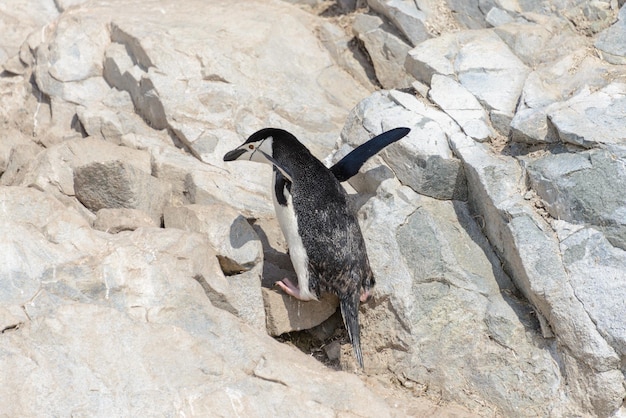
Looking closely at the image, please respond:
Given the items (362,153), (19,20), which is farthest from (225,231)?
(19,20)

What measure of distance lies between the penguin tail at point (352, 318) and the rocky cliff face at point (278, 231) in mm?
211

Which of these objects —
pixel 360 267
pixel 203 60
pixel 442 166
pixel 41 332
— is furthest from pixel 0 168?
pixel 442 166

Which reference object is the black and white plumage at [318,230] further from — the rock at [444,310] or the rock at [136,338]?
the rock at [136,338]

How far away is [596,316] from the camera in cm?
443

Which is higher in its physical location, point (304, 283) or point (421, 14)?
point (421, 14)

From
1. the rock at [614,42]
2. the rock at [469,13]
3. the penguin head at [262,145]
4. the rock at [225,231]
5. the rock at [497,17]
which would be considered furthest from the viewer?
the rock at [469,13]

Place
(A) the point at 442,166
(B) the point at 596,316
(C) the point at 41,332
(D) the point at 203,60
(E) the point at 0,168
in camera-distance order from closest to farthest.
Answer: (C) the point at 41,332
(B) the point at 596,316
(A) the point at 442,166
(E) the point at 0,168
(D) the point at 203,60

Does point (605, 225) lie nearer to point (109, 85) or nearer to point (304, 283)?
point (304, 283)

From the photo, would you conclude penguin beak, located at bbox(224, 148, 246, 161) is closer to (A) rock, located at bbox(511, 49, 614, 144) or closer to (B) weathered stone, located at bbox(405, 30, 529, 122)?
(B) weathered stone, located at bbox(405, 30, 529, 122)

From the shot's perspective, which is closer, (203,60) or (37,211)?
(37,211)

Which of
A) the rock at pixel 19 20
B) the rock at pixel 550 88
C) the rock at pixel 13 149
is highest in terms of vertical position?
the rock at pixel 550 88

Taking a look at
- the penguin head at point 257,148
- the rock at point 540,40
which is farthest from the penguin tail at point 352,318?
the rock at point 540,40

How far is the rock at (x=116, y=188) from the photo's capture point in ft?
17.0

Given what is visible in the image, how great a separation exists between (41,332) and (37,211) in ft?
2.85
